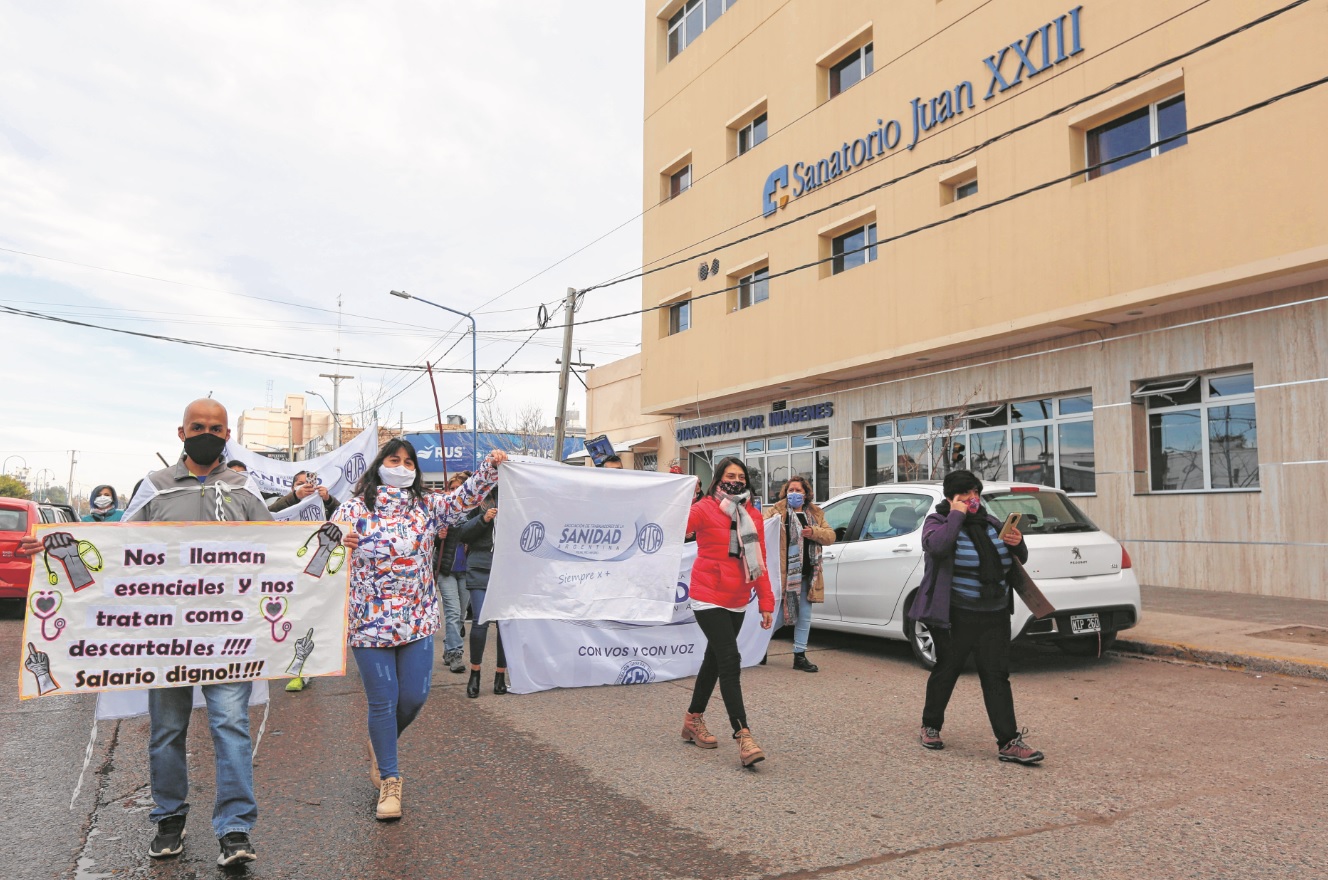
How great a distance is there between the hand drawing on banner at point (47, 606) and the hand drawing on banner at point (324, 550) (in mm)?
953

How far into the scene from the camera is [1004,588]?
5746 millimetres

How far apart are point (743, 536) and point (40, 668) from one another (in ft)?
11.8

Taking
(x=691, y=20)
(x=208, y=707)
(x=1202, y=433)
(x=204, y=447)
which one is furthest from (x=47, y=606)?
(x=691, y=20)

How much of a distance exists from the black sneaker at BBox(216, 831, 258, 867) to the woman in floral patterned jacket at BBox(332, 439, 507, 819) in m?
0.73

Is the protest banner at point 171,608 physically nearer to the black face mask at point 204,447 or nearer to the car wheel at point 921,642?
the black face mask at point 204,447

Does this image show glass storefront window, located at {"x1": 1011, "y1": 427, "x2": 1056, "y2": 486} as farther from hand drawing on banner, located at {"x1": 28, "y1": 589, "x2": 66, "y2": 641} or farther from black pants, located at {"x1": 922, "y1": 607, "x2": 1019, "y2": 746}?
hand drawing on banner, located at {"x1": 28, "y1": 589, "x2": 66, "y2": 641}

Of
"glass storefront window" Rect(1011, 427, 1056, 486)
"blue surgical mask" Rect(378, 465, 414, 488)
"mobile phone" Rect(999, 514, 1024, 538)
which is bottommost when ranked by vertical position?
"mobile phone" Rect(999, 514, 1024, 538)

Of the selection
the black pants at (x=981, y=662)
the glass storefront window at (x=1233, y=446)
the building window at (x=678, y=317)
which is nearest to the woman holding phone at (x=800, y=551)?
the black pants at (x=981, y=662)

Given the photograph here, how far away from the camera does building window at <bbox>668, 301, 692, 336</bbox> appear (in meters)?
26.3

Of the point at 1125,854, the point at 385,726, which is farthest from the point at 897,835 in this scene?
the point at 385,726

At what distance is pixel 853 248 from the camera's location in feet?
66.7

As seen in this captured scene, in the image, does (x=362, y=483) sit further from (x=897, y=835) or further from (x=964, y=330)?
(x=964, y=330)

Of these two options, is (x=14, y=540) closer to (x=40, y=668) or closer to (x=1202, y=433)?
(x=40, y=668)

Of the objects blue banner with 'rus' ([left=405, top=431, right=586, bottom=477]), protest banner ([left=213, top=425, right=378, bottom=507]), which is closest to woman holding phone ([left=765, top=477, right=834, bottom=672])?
protest banner ([left=213, top=425, right=378, bottom=507])
